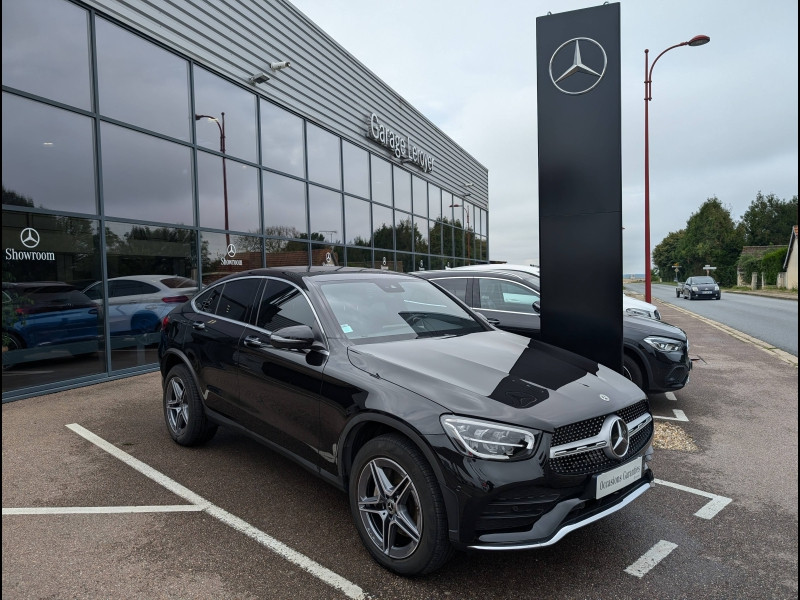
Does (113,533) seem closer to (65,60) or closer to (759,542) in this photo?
(759,542)

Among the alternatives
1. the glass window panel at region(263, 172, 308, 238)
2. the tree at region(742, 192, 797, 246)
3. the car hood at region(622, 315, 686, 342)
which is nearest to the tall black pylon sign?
the car hood at region(622, 315, 686, 342)

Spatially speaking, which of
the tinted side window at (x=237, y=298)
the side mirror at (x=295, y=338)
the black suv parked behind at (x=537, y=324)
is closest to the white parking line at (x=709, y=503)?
the black suv parked behind at (x=537, y=324)

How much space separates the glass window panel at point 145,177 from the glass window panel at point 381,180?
7167 mm

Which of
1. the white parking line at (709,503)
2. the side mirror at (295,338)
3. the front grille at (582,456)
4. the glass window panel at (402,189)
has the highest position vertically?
the glass window panel at (402,189)

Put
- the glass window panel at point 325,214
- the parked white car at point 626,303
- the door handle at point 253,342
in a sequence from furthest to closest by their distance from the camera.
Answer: the glass window panel at point 325,214
the parked white car at point 626,303
the door handle at point 253,342

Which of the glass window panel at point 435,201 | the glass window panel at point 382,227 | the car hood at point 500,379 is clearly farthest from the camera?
the glass window panel at point 435,201

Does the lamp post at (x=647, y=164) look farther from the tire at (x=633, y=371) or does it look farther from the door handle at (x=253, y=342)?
the door handle at (x=253, y=342)

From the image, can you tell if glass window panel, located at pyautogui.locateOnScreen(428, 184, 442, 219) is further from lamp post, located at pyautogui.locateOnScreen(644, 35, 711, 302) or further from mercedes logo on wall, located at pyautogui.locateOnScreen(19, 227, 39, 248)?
mercedes logo on wall, located at pyautogui.locateOnScreen(19, 227, 39, 248)

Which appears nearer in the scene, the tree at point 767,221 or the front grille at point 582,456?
the front grille at point 582,456

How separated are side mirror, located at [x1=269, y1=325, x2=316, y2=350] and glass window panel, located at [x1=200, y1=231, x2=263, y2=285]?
663 centimetres

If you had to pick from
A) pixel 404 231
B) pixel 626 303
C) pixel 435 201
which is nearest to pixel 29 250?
pixel 626 303

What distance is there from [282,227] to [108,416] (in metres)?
6.61

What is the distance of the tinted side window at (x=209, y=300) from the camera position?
4602mm

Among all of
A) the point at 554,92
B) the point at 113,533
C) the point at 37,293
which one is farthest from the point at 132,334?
→ the point at 554,92
